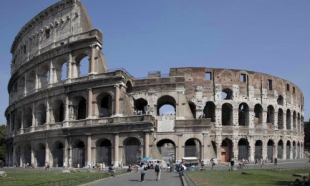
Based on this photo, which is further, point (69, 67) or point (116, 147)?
point (69, 67)

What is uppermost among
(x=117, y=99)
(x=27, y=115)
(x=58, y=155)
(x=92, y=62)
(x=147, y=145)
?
(x=92, y=62)

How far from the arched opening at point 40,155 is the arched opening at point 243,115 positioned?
25.6 m

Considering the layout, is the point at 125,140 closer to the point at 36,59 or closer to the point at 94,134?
the point at 94,134

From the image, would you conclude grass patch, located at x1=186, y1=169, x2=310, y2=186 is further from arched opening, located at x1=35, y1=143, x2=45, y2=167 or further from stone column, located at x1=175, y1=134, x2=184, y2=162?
arched opening, located at x1=35, y1=143, x2=45, y2=167

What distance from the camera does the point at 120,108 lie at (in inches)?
1524

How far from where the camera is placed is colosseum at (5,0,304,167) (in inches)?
1534

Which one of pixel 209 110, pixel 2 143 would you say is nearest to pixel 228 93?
pixel 209 110

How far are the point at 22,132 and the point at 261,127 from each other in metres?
31.1

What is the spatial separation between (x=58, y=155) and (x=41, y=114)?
6.62 m

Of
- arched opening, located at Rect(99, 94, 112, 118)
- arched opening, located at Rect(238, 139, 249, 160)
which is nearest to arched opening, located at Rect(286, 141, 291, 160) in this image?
arched opening, located at Rect(238, 139, 249, 160)

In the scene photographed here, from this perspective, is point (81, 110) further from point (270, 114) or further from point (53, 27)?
point (270, 114)

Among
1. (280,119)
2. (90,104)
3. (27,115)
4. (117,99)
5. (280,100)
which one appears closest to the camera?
(117,99)

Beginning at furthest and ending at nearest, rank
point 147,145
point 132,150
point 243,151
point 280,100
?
point 280,100 < point 243,151 < point 132,150 < point 147,145

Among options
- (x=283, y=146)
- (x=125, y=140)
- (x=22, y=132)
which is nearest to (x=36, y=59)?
(x=22, y=132)
